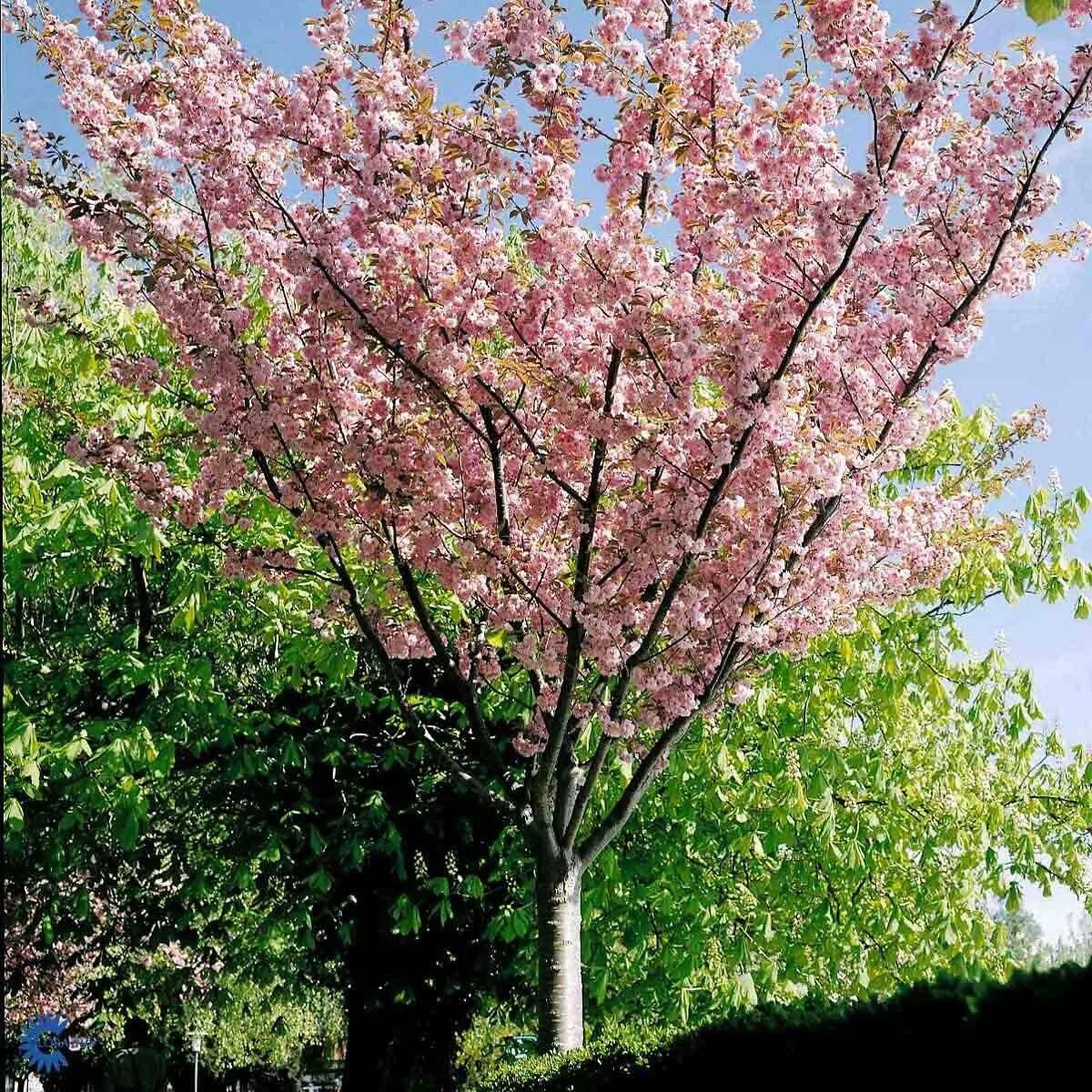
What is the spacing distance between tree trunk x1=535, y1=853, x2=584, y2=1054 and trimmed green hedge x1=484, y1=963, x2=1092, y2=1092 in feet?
5.73

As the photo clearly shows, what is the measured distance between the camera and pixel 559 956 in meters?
7.95

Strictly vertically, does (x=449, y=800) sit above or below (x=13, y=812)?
above

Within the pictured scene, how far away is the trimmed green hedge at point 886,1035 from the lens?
3072 mm

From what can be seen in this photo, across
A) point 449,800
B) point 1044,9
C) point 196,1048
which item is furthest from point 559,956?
point 196,1048

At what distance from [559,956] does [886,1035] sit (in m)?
4.39

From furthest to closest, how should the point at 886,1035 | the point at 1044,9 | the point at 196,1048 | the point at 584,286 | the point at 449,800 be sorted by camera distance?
the point at 196,1048 < the point at 449,800 < the point at 584,286 < the point at 886,1035 < the point at 1044,9

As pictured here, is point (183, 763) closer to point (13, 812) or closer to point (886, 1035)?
point (13, 812)

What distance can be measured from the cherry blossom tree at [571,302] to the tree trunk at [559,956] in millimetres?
24

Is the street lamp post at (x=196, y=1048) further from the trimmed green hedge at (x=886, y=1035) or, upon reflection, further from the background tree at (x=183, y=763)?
the trimmed green hedge at (x=886, y=1035)

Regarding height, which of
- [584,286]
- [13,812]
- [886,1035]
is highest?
[584,286]

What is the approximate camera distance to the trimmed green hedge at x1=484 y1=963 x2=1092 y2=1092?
10.1 feet

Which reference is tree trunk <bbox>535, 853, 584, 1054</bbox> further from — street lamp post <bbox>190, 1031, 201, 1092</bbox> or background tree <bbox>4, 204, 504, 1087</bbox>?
street lamp post <bbox>190, 1031, 201, 1092</bbox>

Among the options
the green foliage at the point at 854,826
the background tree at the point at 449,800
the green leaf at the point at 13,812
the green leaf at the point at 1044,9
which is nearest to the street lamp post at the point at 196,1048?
the background tree at the point at 449,800

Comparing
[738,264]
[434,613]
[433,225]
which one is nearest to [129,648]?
[434,613]
